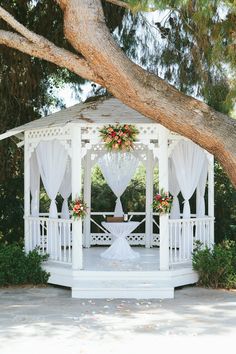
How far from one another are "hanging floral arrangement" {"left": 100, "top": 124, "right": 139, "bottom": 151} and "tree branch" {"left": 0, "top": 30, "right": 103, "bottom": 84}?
1765 mm

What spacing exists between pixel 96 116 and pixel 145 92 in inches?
102

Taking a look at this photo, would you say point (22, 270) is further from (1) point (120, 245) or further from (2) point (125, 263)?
(1) point (120, 245)

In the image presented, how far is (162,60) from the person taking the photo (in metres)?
12.2

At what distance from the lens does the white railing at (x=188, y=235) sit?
33.7 ft

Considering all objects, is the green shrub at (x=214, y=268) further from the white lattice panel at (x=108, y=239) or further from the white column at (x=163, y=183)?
the white lattice panel at (x=108, y=239)

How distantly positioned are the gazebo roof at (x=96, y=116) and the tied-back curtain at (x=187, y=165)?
1021mm

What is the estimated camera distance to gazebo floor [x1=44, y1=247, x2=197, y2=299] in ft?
30.9

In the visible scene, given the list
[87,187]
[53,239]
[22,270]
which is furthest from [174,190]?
[22,270]

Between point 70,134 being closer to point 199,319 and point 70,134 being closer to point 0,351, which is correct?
point 199,319

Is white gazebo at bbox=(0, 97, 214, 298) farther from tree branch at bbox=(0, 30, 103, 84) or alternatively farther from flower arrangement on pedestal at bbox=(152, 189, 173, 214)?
tree branch at bbox=(0, 30, 103, 84)

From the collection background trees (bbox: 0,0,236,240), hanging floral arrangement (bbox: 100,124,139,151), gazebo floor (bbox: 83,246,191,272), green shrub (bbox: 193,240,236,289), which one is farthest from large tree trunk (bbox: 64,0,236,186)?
gazebo floor (bbox: 83,246,191,272)

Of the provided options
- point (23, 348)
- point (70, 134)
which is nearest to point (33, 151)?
point (70, 134)

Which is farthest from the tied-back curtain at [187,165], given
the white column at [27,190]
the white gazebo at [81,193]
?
the white column at [27,190]

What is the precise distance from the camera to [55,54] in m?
8.23
